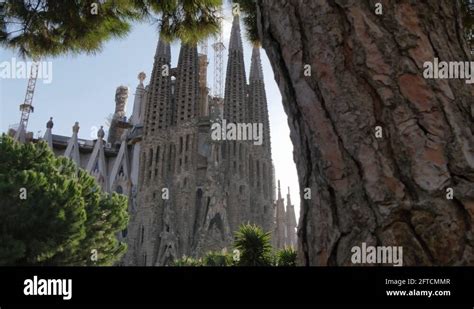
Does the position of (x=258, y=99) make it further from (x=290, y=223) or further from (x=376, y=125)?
(x=376, y=125)

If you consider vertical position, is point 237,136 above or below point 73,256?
above

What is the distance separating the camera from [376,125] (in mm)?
2268

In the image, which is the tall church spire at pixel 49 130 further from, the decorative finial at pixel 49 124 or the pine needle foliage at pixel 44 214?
the pine needle foliage at pixel 44 214

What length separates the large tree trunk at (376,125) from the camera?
2051 millimetres

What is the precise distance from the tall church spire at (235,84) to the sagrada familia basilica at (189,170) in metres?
0.07

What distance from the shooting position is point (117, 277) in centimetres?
222

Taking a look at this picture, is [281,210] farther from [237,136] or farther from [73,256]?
[73,256]

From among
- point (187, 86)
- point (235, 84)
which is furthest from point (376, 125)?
point (235, 84)

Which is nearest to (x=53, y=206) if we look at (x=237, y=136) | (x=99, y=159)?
(x=237, y=136)

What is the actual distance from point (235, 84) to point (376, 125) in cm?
3766

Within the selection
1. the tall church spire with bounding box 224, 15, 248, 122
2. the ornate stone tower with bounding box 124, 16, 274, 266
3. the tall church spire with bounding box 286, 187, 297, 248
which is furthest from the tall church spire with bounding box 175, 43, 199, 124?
the tall church spire with bounding box 286, 187, 297, 248

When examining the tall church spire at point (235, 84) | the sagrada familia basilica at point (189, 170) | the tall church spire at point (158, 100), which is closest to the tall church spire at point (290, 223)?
the sagrada familia basilica at point (189, 170)

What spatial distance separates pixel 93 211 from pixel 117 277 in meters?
13.5

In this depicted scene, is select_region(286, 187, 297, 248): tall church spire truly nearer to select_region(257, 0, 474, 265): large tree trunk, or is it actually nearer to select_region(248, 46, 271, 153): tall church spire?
select_region(248, 46, 271, 153): tall church spire
